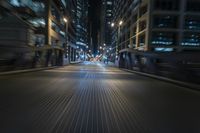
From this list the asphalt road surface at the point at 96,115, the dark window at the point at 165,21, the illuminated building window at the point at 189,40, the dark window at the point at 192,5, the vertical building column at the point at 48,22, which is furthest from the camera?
the illuminated building window at the point at 189,40

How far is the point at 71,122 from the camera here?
15.1 ft

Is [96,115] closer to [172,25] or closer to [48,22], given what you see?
[48,22]

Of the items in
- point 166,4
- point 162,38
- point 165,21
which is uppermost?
point 166,4

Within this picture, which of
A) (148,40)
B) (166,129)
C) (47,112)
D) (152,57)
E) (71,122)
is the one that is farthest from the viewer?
(148,40)

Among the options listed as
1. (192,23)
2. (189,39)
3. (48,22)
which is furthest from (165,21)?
(48,22)

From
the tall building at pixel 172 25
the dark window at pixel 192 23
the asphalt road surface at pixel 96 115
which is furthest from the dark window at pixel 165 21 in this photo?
the asphalt road surface at pixel 96 115

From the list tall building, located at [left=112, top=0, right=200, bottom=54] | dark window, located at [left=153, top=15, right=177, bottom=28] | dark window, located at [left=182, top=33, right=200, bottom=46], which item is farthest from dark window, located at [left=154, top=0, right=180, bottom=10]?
dark window, located at [left=182, top=33, right=200, bottom=46]

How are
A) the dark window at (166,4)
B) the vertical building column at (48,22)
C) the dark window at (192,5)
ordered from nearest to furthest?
the vertical building column at (48,22) < the dark window at (166,4) < the dark window at (192,5)

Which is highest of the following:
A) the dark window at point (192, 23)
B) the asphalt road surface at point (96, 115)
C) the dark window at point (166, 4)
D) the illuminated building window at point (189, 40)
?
the dark window at point (166, 4)

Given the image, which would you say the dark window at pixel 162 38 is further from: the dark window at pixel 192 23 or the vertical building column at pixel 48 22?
the vertical building column at pixel 48 22

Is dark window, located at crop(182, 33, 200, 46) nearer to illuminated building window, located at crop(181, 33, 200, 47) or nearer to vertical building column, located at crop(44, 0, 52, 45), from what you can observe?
illuminated building window, located at crop(181, 33, 200, 47)

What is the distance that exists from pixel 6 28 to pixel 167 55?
25.9m

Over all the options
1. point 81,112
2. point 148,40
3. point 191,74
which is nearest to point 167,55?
point 191,74

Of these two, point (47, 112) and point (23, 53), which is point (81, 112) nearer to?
point (47, 112)
